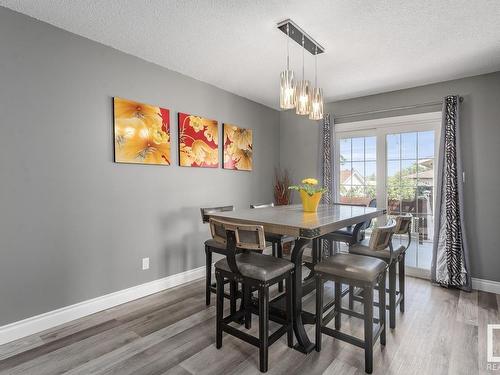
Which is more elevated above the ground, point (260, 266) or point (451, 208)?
point (451, 208)

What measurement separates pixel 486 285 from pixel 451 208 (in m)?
0.93

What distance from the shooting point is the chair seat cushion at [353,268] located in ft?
5.93

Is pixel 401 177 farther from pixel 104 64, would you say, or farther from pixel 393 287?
pixel 104 64

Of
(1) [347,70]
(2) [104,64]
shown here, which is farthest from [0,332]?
(1) [347,70]

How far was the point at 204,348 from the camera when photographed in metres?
2.05

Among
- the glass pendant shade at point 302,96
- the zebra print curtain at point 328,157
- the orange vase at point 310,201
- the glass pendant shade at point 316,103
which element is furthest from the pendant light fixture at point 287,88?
the zebra print curtain at point 328,157

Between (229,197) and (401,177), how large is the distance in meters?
2.39

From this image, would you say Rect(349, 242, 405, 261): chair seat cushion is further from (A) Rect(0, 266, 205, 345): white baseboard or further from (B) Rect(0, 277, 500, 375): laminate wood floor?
(A) Rect(0, 266, 205, 345): white baseboard

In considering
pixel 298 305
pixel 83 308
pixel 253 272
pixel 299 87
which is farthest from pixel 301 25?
pixel 83 308

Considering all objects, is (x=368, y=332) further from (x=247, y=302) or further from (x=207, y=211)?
(x=207, y=211)

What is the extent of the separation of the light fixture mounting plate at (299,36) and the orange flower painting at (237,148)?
1.60 meters

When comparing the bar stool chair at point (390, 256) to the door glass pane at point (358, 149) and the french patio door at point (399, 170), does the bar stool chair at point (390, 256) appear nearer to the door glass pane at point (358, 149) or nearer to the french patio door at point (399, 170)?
the french patio door at point (399, 170)

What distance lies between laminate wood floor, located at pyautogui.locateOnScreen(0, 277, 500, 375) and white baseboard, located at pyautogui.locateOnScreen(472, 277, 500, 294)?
1.89 feet

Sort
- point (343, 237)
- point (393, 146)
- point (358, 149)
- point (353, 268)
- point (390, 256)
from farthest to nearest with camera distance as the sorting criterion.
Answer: point (358, 149)
point (393, 146)
point (343, 237)
point (390, 256)
point (353, 268)
